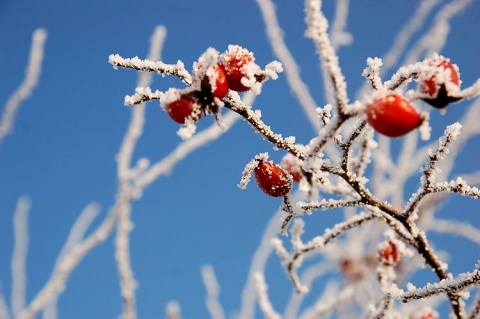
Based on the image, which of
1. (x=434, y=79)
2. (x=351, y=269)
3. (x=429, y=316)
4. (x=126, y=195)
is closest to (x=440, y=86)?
(x=434, y=79)

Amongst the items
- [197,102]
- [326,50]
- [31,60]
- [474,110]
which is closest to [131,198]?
[31,60]

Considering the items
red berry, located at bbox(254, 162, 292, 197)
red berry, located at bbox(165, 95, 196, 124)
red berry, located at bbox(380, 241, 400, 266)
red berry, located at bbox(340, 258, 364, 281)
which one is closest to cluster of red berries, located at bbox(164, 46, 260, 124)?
red berry, located at bbox(165, 95, 196, 124)

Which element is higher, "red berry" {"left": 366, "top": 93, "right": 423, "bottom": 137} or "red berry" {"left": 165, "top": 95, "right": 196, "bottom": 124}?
"red berry" {"left": 165, "top": 95, "right": 196, "bottom": 124}

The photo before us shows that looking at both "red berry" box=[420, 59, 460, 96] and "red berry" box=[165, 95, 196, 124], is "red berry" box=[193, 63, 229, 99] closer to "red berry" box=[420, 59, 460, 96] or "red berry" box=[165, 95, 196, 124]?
"red berry" box=[165, 95, 196, 124]

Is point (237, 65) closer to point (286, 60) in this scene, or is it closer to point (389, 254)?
point (389, 254)

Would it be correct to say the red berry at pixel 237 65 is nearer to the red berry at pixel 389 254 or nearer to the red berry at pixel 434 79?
the red berry at pixel 434 79

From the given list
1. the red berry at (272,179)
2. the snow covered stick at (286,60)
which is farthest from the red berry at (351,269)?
the red berry at (272,179)
